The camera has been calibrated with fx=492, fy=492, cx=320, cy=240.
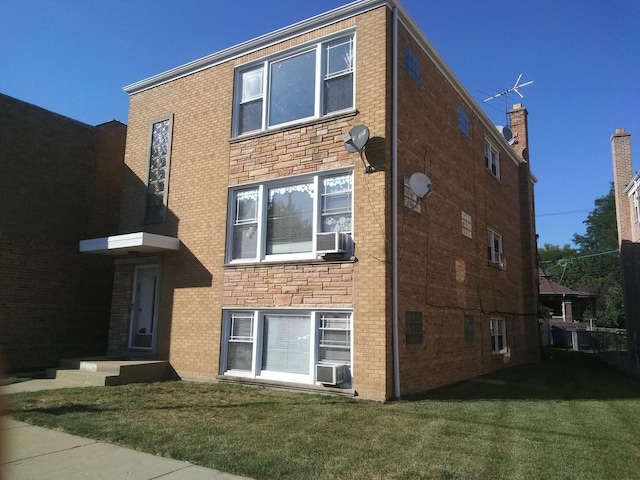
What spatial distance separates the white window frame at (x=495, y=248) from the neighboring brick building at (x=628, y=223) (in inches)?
410

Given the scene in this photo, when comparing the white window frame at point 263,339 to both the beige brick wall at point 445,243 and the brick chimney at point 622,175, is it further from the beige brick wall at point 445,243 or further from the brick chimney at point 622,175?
the brick chimney at point 622,175

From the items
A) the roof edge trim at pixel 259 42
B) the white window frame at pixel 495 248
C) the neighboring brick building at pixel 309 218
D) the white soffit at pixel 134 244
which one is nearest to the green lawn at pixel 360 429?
the neighboring brick building at pixel 309 218

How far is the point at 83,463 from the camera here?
514 centimetres

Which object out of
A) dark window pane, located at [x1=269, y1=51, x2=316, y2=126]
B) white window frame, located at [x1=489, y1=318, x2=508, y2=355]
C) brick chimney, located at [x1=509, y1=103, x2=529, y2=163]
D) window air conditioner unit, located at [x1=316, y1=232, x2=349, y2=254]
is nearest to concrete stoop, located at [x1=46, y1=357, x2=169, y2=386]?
window air conditioner unit, located at [x1=316, y1=232, x2=349, y2=254]

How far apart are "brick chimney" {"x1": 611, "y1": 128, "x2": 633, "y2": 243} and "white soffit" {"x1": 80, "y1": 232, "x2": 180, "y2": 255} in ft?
74.8

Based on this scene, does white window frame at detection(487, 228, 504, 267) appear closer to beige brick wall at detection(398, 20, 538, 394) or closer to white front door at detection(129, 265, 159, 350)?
beige brick wall at detection(398, 20, 538, 394)

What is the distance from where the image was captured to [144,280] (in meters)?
12.8

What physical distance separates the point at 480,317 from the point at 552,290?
31.3m

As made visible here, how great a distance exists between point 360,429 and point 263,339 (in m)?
4.17

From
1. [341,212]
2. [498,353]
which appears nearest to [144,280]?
[341,212]

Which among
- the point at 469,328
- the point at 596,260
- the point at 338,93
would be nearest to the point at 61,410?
the point at 338,93

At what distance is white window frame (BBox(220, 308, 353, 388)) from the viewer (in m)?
9.15

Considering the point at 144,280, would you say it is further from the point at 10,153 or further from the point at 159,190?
the point at 10,153

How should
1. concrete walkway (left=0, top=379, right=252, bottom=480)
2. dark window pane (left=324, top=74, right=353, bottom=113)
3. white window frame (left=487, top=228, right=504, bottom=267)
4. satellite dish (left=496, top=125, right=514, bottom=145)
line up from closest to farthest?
concrete walkway (left=0, top=379, right=252, bottom=480) → dark window pane (left=324, top=74, right=353, bottom=113) → white window frame (left=487, top=228, right=504, bottom=267) → satellite dish (left=496, top=125, right=514, bottom=145)
